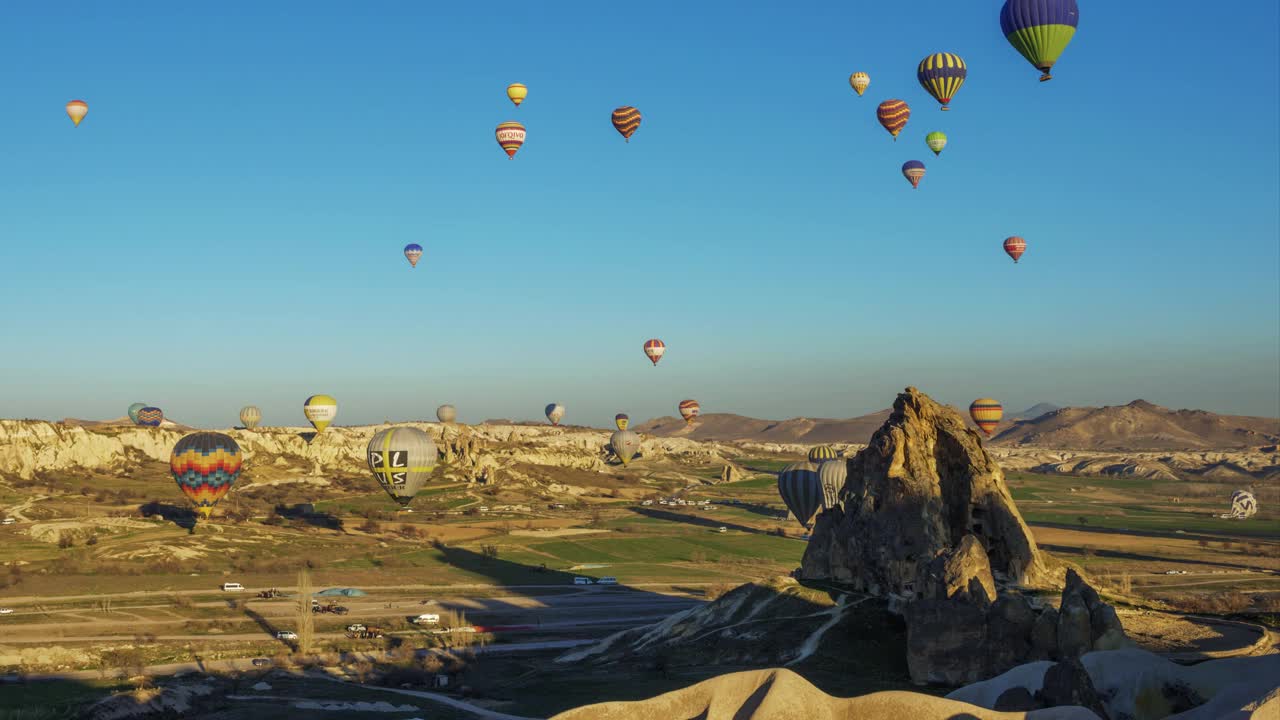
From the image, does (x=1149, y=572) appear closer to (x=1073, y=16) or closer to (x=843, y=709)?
(x=1073, y=16)

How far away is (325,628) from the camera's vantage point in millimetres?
78812

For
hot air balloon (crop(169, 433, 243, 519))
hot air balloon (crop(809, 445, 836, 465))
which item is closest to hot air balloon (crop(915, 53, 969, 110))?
hot air balloon (crop(809, 445, 836, 465))

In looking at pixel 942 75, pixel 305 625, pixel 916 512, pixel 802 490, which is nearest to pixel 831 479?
pixel 802 490

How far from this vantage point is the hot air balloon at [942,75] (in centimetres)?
10175

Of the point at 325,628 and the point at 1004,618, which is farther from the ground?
the point at 1004,618

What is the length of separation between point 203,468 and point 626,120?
61.2m

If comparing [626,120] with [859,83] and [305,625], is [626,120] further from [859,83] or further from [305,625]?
[305,625]

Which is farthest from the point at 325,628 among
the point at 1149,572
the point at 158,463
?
the point at 158,463

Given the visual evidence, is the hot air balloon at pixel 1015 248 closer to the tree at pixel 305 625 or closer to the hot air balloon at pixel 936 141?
the hot air balloon at pixel 936 141

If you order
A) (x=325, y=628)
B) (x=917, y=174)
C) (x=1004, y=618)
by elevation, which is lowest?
(x=325, y=628)

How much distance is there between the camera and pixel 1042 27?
8256 cm

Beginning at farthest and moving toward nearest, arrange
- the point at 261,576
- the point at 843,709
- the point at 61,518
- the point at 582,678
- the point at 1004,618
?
the point at 61,518 < the point at 261,576 < the point at 582,678 < the point at 1004,618 < the point at 843,709

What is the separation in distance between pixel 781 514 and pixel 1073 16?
102 metres

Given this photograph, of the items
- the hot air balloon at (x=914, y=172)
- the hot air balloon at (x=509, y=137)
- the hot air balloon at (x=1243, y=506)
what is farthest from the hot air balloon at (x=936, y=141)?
the hot air balloon at (x=1243, y=506)
